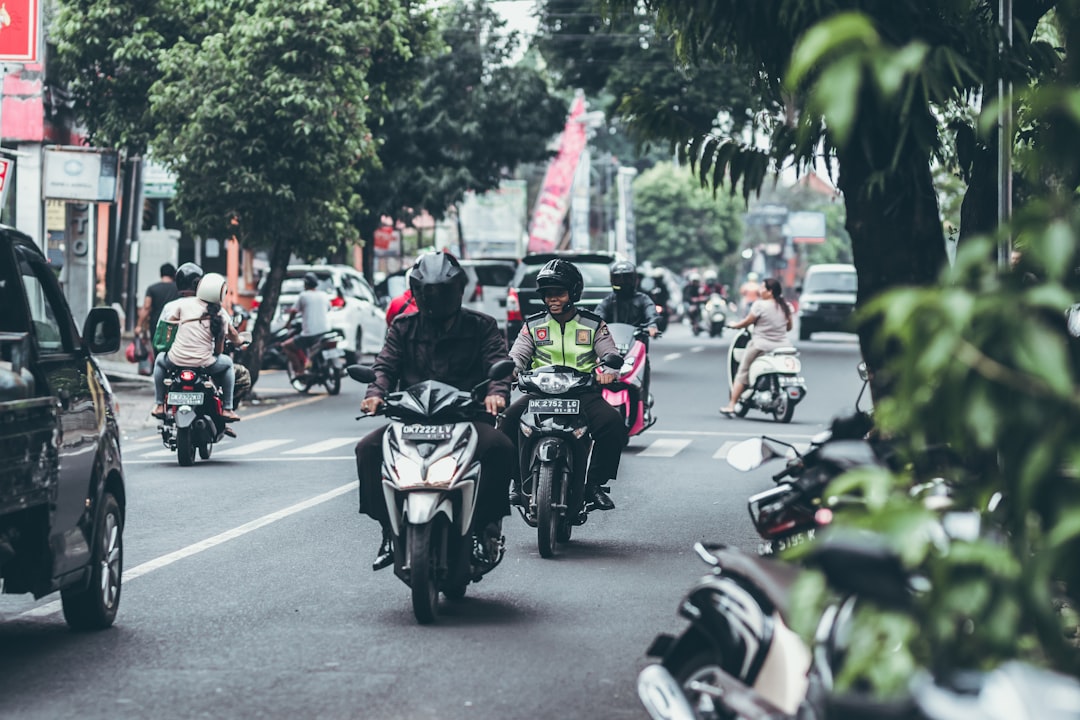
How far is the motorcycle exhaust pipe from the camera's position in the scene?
15.8ft

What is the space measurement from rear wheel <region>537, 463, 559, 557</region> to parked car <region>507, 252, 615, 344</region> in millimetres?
14848

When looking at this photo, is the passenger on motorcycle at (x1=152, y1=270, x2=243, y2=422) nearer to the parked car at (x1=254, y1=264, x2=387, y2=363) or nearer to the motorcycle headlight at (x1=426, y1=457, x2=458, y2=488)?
the motorcycle headlight at (x1=426, y1=457, x2=458, y2=488)

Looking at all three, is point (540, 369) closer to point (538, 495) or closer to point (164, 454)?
point (538, 495)

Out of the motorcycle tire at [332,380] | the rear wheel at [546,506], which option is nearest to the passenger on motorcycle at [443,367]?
the rear wheel at [546,506]

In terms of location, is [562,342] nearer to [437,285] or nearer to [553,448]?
[553,448]

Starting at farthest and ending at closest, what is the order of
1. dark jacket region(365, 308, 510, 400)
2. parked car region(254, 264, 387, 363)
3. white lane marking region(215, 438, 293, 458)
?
1. parked car region(254, 264, 387, 363)
2. white lane marking region(215, 438, 293, 458)
3. dark jacket region(365, 308, 510, 400)

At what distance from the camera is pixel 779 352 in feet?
66.5

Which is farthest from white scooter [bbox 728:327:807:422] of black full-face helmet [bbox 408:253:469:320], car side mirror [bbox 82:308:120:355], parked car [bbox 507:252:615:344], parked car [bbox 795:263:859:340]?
parked car [bbox 795:263:859:340]

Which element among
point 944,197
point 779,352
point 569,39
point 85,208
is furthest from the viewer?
point 569,39

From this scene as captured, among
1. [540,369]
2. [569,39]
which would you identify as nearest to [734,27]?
[540,369]

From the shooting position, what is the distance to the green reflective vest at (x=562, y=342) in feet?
34.7

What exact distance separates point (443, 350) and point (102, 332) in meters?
1.59

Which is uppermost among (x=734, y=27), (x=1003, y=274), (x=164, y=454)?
(x=734, y=27)

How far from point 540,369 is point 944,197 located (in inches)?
972
